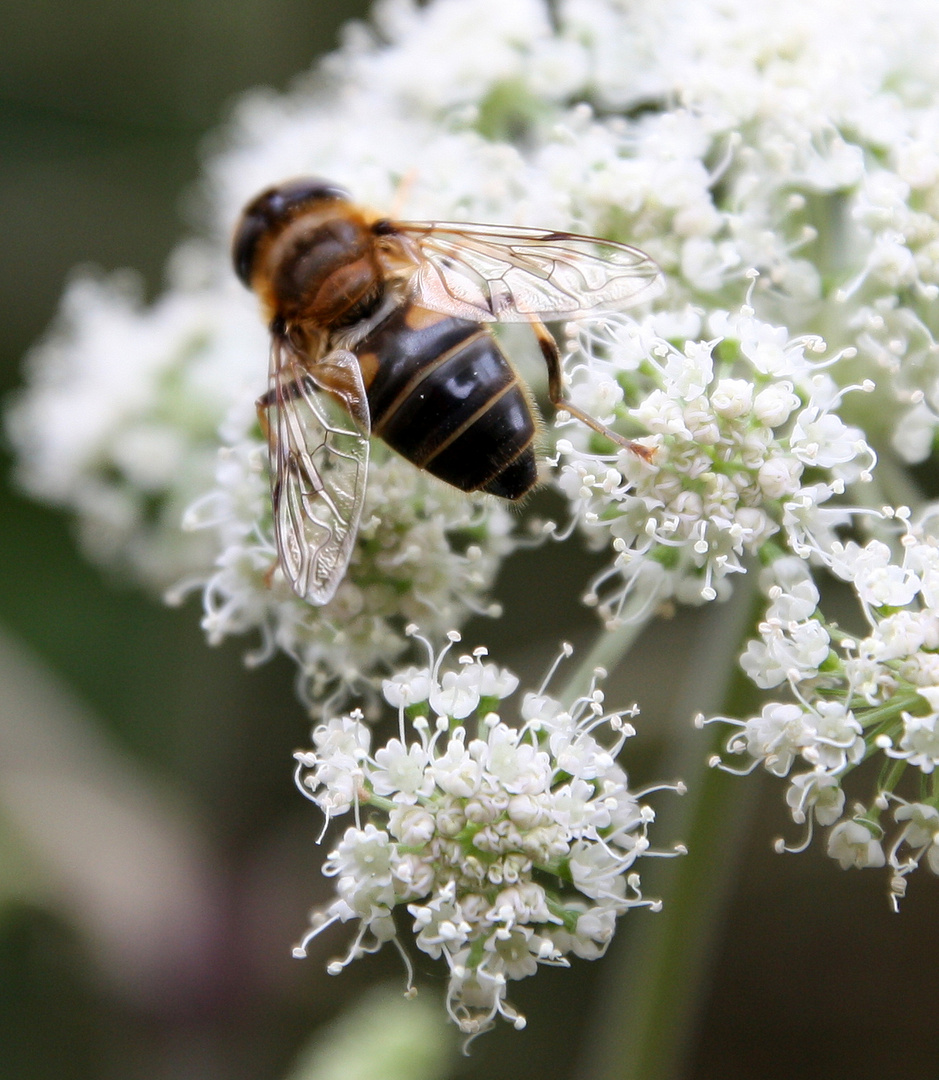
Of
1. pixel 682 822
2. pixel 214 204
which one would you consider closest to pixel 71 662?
pixel 214 204

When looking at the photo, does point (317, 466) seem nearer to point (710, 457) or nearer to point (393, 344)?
point (393, 344)

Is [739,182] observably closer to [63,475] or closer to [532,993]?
[63,475]

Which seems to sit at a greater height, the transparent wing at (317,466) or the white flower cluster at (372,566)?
the transparent wing at (317,466)

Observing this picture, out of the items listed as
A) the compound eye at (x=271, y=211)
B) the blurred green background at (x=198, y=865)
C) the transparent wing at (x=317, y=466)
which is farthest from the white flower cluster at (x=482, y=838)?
the blurred green background at (x=198, y=865)

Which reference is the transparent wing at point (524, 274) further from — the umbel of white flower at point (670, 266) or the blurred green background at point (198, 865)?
the blurred green background at point (198, 865)

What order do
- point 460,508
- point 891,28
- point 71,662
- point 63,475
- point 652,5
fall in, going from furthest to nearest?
point 71,662 → point 63,475 → point 652,5 → point 891,28 → point 460,508

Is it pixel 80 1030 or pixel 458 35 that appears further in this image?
pixel 80 1030

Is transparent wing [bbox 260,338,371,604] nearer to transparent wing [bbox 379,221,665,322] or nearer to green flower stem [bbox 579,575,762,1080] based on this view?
transparent wing [bbox 379,221,665,322]
